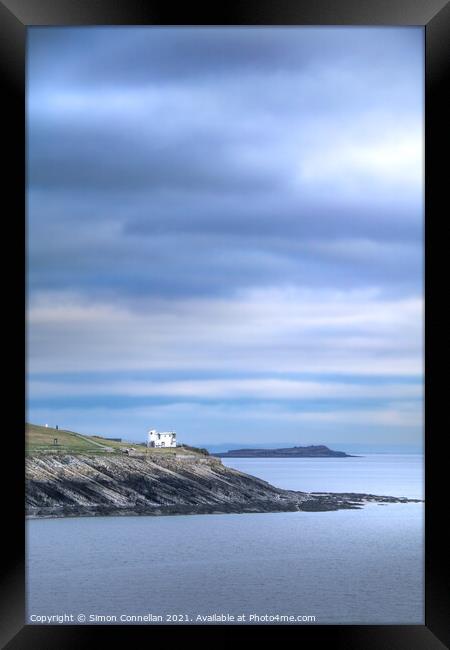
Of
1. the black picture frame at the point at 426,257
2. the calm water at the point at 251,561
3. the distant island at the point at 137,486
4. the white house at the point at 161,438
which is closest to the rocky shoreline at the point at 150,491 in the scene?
→ the distant island at the point at 137,486

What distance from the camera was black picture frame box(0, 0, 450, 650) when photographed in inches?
103

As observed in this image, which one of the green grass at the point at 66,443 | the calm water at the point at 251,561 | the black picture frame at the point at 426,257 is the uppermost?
the black picture frame at the point at 426,257

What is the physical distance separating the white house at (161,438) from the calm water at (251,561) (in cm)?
245

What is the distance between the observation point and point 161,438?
23.7 metres

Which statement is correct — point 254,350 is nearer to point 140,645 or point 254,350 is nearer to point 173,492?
point 173,492

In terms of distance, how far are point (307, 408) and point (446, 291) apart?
68.0 feet

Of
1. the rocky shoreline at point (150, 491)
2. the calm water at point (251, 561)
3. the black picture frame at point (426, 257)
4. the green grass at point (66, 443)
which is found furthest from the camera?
the rocky shoreline at point (150, 491)

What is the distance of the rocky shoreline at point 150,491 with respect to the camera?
22031mm

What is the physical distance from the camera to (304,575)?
56.5ft

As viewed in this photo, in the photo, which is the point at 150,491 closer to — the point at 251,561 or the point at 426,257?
the point at 251,561

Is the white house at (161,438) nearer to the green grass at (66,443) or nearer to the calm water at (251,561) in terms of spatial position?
the green grass at (66,443)

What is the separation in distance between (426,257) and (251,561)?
16736mm

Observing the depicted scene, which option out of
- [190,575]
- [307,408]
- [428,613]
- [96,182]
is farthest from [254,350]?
[428,613]

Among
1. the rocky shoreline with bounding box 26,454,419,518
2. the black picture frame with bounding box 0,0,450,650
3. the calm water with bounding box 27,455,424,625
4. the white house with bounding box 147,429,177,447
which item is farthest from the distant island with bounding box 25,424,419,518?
the black picture frame with bounding box 0,0,450,650
